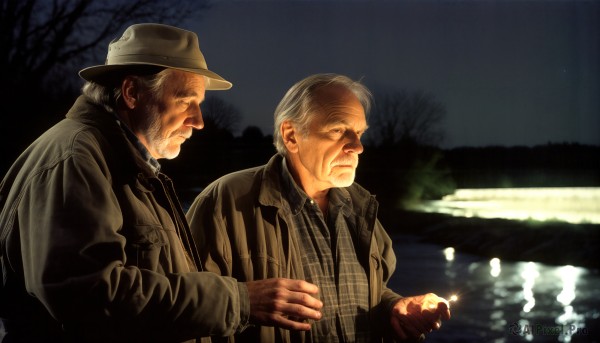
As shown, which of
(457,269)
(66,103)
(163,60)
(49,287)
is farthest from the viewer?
(457,269)

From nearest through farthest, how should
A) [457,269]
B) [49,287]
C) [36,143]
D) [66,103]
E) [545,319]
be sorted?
[49,287] → [36,143] → [545,319] → [66,103] → [457,269]

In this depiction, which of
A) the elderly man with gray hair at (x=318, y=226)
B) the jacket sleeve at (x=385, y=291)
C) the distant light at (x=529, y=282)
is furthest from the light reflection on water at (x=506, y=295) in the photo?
the elderly man with gray hair at (x=318, y=226)

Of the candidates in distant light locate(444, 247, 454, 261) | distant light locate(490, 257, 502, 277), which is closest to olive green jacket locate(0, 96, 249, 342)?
distant light locate(490, 257, 502, 277)

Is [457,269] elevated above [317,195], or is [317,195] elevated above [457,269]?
[317,195]

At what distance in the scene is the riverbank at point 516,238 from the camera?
10.9m

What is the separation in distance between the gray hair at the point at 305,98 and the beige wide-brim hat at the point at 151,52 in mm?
585

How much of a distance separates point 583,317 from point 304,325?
260 inches

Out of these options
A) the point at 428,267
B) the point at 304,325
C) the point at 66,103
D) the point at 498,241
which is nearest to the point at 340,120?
the point at 304,325

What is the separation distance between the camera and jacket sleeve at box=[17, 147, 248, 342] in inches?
60.1

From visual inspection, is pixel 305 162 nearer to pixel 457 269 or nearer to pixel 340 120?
pixel 340 120

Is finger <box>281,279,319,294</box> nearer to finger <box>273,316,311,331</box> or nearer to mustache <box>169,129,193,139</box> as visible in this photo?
finger <box>273,316,311,331</box>

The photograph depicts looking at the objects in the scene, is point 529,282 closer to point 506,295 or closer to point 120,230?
point 506,295

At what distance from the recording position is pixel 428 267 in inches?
415

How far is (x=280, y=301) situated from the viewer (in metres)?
1.97
